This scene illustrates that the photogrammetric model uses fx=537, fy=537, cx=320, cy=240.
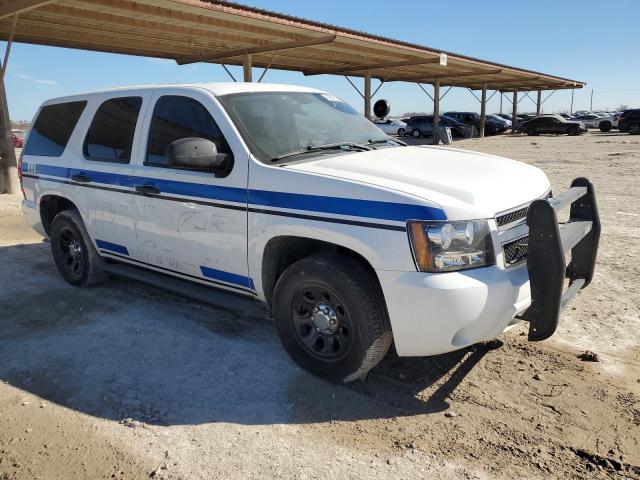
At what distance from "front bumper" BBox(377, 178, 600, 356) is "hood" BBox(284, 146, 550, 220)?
0.88 ft

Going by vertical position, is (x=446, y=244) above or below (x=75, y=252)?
above

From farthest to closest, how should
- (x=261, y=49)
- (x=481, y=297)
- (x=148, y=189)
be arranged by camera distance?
(x=261, y=49), (x=148, y=189), (x=481, y=297)

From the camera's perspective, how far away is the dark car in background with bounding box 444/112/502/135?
3862cm

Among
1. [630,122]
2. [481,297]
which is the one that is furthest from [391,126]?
[481,297]

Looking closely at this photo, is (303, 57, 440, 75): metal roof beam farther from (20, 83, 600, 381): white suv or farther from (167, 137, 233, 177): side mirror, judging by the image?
(167, 137, 233, 177): side mirror

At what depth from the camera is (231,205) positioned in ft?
12.0

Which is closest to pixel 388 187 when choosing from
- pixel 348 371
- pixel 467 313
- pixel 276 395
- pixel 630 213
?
pixel 467 313

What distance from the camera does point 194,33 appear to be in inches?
551

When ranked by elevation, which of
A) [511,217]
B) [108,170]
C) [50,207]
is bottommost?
[50,207]

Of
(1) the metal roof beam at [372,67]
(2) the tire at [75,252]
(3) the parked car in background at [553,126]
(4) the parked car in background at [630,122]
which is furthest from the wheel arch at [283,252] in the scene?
(3) the parked car in background at [553,126]

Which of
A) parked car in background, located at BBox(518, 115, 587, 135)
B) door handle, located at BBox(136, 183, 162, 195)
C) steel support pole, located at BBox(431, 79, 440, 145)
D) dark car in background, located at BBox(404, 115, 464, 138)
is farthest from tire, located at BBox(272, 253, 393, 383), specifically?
parked car in background, located at BBox(518, 115, 587, 135)

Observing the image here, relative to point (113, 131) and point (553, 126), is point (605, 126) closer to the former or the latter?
point (553, 126)

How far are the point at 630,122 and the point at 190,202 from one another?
36704 mm

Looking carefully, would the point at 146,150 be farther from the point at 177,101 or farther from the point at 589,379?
the point at 589,379
